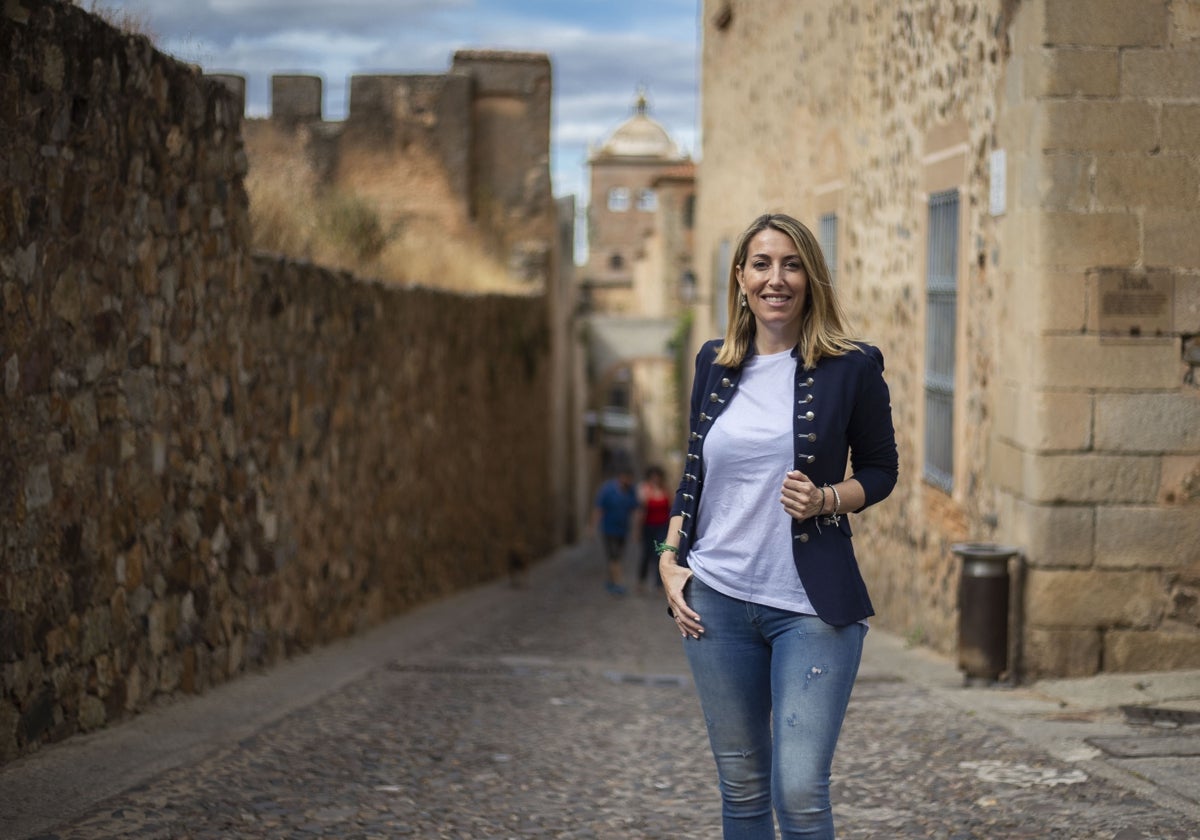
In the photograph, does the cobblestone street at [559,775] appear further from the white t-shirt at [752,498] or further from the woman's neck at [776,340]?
the woman's neck at [776,340]

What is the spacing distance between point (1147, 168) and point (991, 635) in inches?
87.6

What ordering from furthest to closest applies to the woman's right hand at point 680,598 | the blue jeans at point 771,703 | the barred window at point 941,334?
the barred window at point 941,334
the woman's right hand at point 680,598
the blue jeans at point 771,703

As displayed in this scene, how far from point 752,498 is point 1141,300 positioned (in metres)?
3.99

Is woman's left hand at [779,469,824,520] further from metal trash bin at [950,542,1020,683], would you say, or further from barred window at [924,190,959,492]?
barred window at [924,190,959,492]

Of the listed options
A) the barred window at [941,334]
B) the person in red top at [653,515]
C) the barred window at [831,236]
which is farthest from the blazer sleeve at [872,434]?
the person in red top at [653,515]

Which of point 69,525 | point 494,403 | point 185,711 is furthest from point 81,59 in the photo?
point 494,403

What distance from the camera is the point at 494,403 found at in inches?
613

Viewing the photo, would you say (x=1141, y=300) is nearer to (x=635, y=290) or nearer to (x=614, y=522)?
(x=614, y=522)

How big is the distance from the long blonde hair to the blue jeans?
Result: 0.55m

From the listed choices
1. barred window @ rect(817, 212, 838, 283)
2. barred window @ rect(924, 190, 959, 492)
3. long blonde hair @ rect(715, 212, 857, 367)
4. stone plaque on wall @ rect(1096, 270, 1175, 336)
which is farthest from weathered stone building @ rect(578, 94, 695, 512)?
long blonde hair @ rect(715, 212, 857, 367)

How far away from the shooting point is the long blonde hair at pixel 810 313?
10.8 feet

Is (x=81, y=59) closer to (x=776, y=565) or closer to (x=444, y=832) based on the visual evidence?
(x=444, y=832)

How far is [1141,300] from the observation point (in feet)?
21.5

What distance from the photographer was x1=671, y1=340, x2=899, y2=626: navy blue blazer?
316cm
